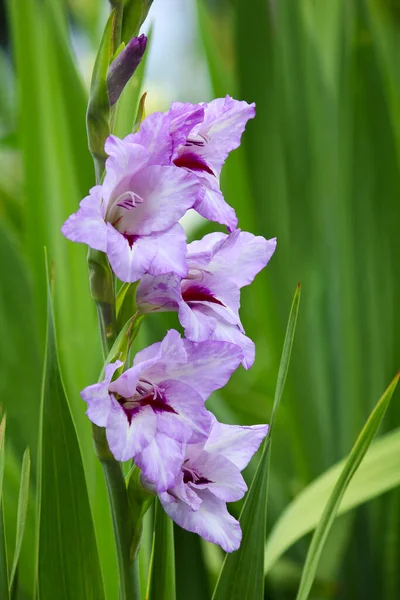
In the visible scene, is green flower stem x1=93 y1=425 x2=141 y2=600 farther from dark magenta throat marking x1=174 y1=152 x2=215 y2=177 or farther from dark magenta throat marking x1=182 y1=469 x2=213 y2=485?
dark magenta throat marking x1=174 y1=152 x2=215 y2=177

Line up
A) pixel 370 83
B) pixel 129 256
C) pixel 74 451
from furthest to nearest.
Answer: pixel 370 83 → pixel 74 451 → pixel 129 256

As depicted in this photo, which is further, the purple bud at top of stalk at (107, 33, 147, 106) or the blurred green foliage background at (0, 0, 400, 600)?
the blurred green foliage background at (0, 0, 400, 600)

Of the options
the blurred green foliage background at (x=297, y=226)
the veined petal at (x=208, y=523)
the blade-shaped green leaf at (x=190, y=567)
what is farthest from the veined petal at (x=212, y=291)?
the blurred green foliage background at (x=297, y=226)

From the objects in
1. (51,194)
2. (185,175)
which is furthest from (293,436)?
(185,175)

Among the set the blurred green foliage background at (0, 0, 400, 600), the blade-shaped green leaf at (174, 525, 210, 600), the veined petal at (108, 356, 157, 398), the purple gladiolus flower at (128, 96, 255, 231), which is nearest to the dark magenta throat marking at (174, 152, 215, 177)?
the purple gladiolus flower at (128, 96, 255, 231)

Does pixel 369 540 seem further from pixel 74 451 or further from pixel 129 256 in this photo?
pixel 129 256
